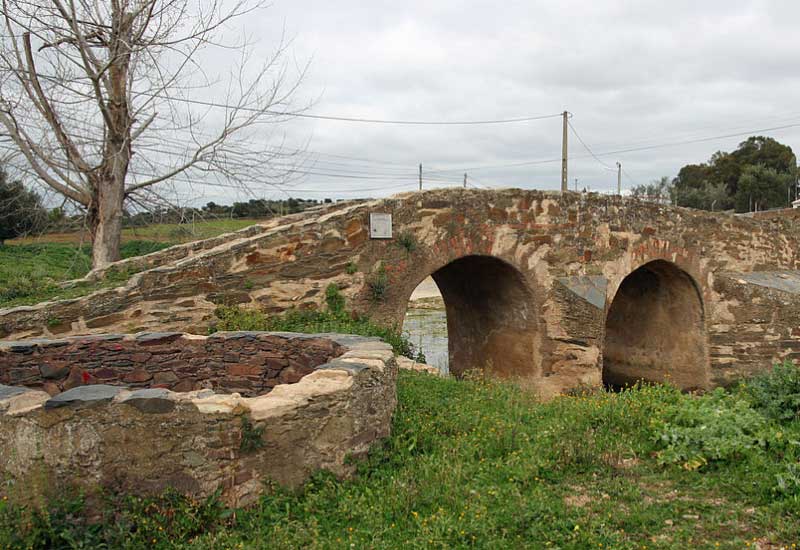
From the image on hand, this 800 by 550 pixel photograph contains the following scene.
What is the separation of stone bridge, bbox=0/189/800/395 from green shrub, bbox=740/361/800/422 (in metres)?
3.98

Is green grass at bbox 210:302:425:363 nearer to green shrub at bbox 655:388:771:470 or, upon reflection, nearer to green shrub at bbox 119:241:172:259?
green shrub at bbox 655:388:771:470

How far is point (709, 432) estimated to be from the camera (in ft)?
13.6

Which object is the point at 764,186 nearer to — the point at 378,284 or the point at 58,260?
the point at 378,284

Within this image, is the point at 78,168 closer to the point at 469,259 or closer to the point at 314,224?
the point at 314,224

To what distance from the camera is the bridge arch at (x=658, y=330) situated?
35.4 ft

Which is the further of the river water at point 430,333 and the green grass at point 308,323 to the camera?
the river water at point 430,333

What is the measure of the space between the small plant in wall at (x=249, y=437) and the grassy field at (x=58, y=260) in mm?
4123

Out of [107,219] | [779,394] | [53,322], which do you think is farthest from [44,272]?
[779,394]

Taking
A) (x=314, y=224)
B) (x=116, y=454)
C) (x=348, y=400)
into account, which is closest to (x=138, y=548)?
(x=116, y=454)

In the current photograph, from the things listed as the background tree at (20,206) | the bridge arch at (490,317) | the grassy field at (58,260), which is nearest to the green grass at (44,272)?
the grassy field at (58,260)

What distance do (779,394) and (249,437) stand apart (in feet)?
13.2

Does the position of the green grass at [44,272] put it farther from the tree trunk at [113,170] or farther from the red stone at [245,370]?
the red stone at [245,370]

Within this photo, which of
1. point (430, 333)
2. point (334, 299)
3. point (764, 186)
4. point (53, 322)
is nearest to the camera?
point (53, 322)

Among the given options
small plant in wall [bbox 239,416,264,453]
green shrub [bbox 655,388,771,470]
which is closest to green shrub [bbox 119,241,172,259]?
small plant in wall [bbox 239,416,264,453]
